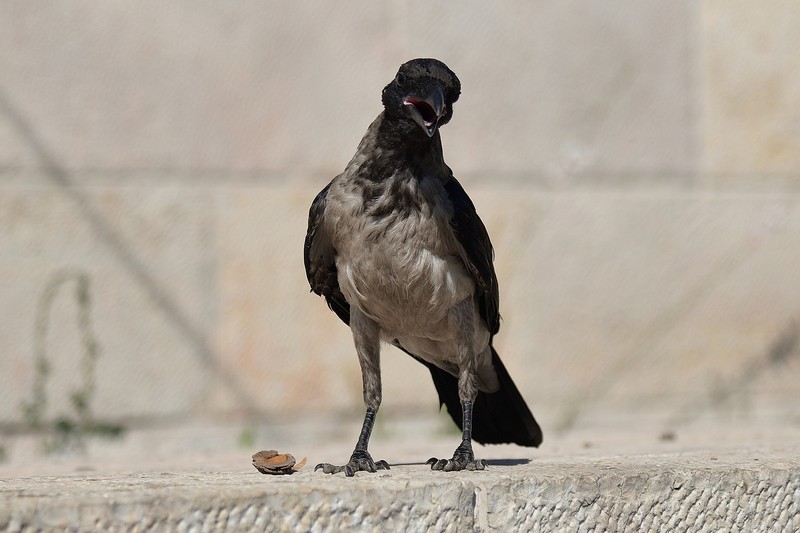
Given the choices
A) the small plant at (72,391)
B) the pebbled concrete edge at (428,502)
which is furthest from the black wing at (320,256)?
the small plant at (72,391)

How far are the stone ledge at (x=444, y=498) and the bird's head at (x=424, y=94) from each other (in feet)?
3.77

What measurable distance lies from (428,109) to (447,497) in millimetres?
1354

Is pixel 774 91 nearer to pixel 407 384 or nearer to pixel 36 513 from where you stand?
pixel 407 384

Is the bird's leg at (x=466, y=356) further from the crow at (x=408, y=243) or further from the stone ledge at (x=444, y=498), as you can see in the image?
the stone ledge at (x=444, y=498)

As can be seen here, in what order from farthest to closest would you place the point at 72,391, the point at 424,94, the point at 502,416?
the point at 72,391
the point at 502,416
the point at 424,94

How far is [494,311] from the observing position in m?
4.32

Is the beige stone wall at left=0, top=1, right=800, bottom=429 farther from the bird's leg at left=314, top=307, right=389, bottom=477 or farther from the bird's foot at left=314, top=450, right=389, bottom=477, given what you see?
the bird's foot at left=314, top=450, right=389, bottom=477

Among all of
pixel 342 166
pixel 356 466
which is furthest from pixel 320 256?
pixel 342 166

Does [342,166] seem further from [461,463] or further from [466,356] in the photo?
[461,463]

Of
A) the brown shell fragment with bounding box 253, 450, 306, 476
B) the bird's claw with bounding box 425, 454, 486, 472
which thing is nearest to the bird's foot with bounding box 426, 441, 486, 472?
the bird's claw with bounding box 425, 454, 486, 472

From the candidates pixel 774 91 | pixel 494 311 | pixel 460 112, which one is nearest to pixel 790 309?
pixel 774 91

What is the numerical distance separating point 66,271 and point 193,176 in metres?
0.85

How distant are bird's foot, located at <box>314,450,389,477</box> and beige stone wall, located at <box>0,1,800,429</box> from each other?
264cm

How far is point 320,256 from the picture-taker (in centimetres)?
430
